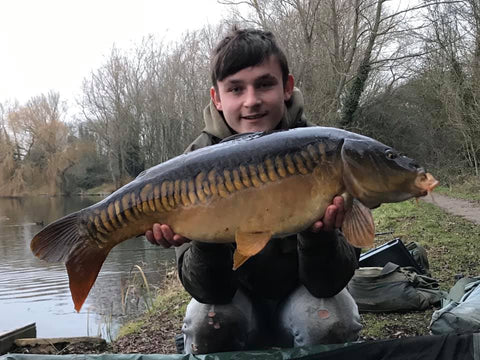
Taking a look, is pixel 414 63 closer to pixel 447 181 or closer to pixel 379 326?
pixel 447 181

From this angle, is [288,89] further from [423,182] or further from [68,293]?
[68,293]

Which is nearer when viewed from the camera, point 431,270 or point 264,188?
point 264,188

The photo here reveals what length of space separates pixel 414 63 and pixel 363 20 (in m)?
1.96

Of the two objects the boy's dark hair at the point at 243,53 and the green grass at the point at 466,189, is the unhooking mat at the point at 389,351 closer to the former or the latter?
the boy's dark hair at the point at 243,53

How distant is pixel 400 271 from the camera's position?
9.55 ft

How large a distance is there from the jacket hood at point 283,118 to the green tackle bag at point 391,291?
145 centimetres

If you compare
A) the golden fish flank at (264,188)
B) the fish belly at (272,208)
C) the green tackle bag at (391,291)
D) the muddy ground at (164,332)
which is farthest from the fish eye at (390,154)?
the green tackle bag at (391,291)

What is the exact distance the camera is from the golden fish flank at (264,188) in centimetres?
108

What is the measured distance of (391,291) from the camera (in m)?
2.75

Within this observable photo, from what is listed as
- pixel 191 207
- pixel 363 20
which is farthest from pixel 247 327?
pixel 363 20

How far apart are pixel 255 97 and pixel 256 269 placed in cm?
53

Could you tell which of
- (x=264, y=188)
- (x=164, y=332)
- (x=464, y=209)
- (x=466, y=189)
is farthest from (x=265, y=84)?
(x=466, y=189)

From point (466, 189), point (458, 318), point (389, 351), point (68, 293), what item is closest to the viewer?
point (389, 351)

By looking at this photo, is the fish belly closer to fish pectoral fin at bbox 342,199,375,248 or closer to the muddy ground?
fish pectoral fin at bbox 342,199,375,248
